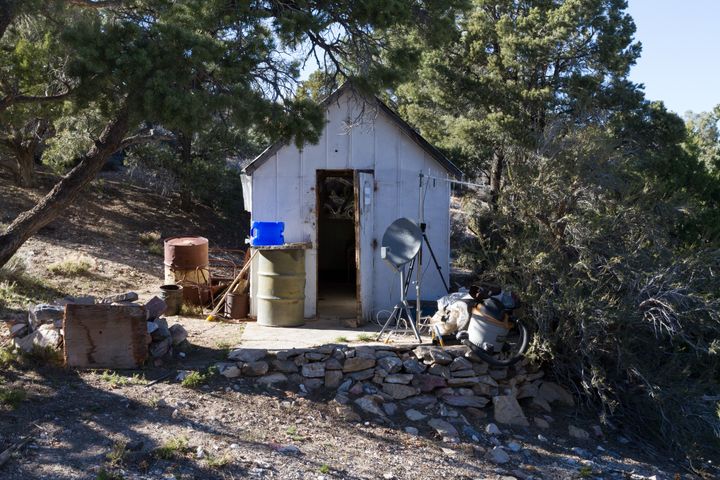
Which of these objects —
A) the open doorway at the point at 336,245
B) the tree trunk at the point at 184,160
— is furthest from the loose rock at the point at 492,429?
the tree trunk at the point at 184,160

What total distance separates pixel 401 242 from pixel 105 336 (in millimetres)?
3914

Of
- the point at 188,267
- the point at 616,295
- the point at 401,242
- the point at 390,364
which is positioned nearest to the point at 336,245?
the point at 188,267

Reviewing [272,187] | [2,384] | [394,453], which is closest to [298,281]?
[272,187]

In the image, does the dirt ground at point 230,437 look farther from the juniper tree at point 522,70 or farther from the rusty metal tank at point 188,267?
the juniper tree at point 522,70

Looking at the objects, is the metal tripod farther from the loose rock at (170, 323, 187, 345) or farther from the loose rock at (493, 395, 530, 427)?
the loose rock at (170, 323, 187, 345)

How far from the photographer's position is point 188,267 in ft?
36.8

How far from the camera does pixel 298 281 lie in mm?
9773

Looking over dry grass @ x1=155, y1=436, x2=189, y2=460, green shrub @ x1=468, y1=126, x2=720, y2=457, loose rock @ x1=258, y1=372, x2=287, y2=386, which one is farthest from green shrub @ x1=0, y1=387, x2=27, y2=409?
green shrub @ x1=468, y1=126, x2=720, y2=457

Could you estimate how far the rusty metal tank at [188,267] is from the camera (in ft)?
36.5

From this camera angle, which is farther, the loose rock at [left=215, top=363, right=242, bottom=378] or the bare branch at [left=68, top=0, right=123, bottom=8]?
the bare branch at [left=68, top=0, right=123, bottom=8]

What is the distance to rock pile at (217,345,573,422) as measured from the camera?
26.8 ft

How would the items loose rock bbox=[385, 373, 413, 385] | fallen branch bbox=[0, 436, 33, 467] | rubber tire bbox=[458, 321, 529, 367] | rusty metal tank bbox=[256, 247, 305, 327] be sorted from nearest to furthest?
fallen branch bbox=[0, 436, 33, 467] < loose rock bbox=[385, 373, 413, 385] < rubber tire bbox=[458, 321, 529, 367] < rusty metal tank bbox=[256, 247, 305, 327]

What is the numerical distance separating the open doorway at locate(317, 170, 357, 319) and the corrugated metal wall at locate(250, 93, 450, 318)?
0.37 m

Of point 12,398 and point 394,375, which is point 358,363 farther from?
point 12,398
